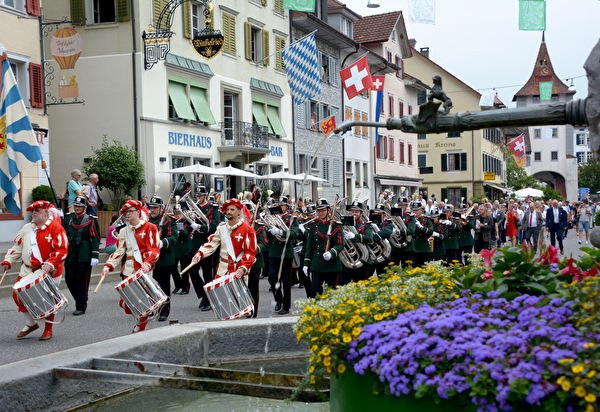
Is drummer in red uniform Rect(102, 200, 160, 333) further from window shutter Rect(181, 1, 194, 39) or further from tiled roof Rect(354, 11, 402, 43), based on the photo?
tiled roof Rect(354, 11, 402, 43)

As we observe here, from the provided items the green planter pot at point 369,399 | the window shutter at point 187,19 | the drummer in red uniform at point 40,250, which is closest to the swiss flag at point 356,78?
the window shutter at point 187,19

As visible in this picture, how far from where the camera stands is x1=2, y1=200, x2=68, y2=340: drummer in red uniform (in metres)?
10.3

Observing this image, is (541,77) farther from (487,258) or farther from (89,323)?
(487,258)

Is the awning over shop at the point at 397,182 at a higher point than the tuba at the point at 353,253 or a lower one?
higher

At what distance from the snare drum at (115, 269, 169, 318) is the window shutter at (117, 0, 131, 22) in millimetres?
19403

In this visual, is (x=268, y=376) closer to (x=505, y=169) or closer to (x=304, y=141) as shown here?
(x=304, y=141)

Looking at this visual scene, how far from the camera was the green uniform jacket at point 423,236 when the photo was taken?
18.0 metres

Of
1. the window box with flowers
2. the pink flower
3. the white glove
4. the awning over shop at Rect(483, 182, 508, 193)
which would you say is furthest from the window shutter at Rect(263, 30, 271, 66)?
the awning over shop at Rect(483, 182, 508, 193)

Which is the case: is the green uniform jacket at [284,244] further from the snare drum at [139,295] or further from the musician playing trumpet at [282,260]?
the snare drum at [139,295]

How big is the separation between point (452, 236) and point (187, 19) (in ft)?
48.1

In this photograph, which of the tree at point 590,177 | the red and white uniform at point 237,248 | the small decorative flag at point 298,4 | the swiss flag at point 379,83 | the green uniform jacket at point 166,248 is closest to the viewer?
the red and white uniform at point 237,248

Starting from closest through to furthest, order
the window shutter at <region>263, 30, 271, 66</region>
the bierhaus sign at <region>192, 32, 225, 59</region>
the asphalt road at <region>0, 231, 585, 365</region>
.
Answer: the asphalt road at <region>0, 231, 585, 365</region> < the bierhaus sign at <region>192, 32, 225, 59</region> < the window shutter at <region>263, 30, 271, 66</region>

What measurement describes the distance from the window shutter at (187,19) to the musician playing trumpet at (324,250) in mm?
19071

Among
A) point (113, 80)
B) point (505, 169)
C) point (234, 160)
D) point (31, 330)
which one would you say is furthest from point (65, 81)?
point (505, 169)
